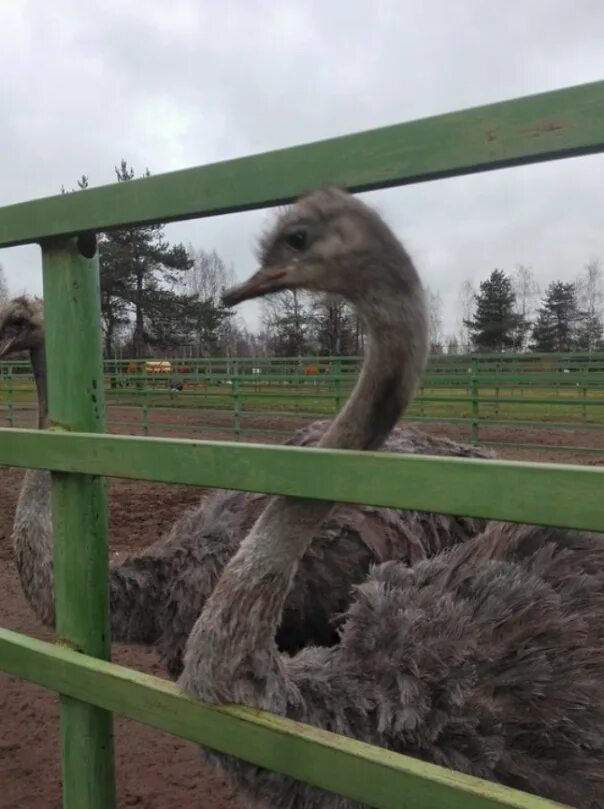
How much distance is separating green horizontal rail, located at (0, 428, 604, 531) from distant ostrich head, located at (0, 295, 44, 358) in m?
2.21

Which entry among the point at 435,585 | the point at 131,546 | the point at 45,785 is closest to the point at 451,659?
the point at 435,585

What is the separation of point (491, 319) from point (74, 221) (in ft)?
58.6

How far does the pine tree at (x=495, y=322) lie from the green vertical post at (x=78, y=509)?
1522 cm

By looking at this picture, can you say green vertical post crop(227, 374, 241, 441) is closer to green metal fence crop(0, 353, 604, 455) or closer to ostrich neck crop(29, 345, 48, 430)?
green metal fence crop(0, 353, 604, 455)

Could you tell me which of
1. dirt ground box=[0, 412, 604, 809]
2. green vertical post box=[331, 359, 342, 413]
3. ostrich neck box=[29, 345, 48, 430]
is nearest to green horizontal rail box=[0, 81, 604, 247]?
ostrich neck box=[29, 345, 48, 430]

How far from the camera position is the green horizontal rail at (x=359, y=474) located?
43.2 inches

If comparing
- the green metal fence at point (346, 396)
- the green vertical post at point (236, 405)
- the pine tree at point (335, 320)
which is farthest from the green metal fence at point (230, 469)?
the green vertical post at point (236, 405)

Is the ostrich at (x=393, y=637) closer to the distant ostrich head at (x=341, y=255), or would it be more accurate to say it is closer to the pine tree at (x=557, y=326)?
the distant ostrich head at (x=341, y=255)

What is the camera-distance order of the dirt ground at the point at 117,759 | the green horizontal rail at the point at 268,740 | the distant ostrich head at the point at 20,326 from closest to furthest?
the green horizontal rail at the point at 268,740
the dirt ground at the point at 117,759
the distant ostrich head at the point at 20,326

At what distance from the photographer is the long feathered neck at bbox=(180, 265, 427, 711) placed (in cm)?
168

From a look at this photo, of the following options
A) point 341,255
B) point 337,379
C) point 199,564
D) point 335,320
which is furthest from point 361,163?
point 337,379

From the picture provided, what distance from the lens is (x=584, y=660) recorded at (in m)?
2.11

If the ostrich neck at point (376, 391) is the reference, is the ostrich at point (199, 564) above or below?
below

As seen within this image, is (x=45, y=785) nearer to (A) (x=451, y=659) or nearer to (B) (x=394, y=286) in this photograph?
(A) (x=451, y=659)
